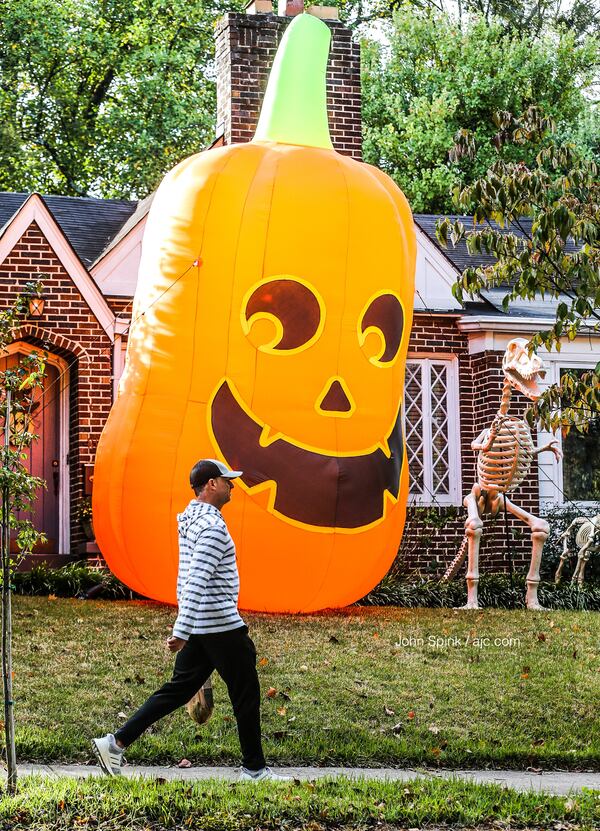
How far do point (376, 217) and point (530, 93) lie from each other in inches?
700

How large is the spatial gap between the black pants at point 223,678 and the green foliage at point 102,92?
75.0ft

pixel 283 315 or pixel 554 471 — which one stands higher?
pixel 283 315

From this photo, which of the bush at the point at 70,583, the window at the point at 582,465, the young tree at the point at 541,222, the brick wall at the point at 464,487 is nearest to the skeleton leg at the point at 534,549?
the brick wall at the point at 464,487

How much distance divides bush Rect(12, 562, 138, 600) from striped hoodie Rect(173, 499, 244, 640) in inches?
259

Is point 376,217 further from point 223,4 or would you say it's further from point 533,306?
point 223,4

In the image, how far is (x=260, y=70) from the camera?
1582cm

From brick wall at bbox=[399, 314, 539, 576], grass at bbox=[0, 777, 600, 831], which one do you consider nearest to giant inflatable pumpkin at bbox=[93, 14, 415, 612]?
brick wall at bbox=[399, 314, 539, 576]

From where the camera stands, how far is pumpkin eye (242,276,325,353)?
36.6 ft

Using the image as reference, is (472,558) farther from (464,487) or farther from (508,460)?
(464,487)

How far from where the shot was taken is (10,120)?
2814 cm

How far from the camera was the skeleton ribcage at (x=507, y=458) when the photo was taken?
13078mm

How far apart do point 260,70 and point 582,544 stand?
279 inches

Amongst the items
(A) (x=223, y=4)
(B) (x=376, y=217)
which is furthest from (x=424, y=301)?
(A) (x=223, y=4)

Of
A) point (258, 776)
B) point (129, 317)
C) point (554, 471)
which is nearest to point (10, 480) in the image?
point (258, 776)
